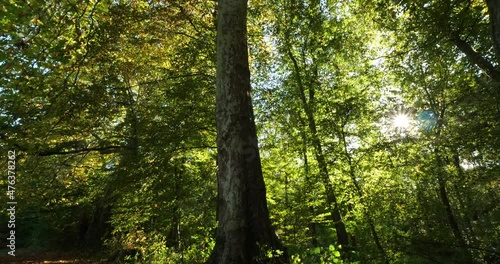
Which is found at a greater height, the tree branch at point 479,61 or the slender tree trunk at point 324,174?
the tree branch at point 479,61

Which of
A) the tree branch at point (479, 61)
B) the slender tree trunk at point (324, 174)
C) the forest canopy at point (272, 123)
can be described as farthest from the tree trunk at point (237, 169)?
the slender tree trunk at point (324, 174)

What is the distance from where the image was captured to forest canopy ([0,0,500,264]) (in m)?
5.34

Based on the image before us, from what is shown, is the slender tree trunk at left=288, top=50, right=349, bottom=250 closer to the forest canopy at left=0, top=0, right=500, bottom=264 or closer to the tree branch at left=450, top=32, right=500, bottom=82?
the forest canopy at left=0, top=0, right=500, bottom=264

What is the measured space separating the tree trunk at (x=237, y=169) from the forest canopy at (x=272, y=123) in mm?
113

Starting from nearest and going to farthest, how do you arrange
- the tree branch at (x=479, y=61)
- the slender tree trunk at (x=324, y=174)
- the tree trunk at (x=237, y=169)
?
the tree trunk at (x=237, y=169) → the tree branch at (x=479, y=61) → the slender tree trunk at (x=324, y=174)

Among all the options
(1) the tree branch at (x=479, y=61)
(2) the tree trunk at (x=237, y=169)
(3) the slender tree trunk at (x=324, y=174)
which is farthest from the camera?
(3) the slender tree trunk at (x=324, y=174)

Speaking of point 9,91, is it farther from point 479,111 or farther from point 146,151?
point 479,111

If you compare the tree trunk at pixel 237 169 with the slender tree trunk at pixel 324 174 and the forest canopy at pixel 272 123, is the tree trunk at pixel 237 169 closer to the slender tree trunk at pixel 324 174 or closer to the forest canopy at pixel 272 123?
the forest canopy at pixel 272 123

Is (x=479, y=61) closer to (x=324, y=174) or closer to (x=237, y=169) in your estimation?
(x=324, y=174)

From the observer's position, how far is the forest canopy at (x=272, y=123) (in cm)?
534

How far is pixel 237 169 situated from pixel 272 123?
667 cm

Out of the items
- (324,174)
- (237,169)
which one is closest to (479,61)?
(324,174)

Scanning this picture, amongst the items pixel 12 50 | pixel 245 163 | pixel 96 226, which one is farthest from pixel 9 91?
pixel 96 226

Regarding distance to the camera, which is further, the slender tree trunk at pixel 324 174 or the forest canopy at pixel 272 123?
the slender tree trunk at pixel 324 174
